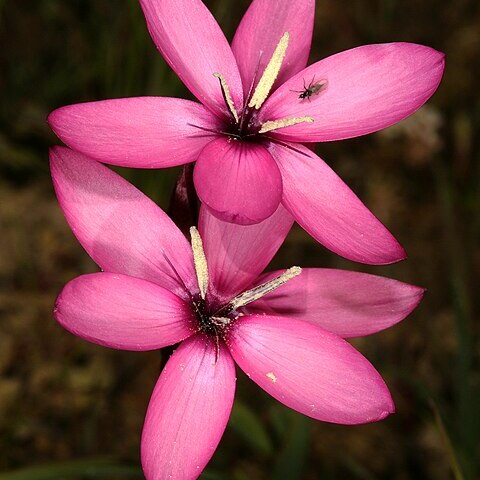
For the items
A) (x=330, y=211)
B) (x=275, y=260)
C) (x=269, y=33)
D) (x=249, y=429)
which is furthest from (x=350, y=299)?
(x=275, y=260)

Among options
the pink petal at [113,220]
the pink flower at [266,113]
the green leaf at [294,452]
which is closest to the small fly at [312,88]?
the pink flower at [266,113]

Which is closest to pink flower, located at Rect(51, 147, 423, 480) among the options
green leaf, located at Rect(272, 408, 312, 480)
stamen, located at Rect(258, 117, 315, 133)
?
stamen, located at Rect(258, 117, 315, 133)

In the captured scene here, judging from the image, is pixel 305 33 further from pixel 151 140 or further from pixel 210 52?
pixel 151 140

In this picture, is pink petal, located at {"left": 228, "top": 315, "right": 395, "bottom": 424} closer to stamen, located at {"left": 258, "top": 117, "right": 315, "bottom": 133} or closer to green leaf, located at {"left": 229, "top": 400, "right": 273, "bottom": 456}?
stamen, located at {"left": 258, "top": 117, "right": 315, "bottom": 133}

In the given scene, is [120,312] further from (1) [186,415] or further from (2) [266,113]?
(2) [266,113]

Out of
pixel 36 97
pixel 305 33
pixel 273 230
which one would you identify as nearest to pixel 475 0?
pixel 36 97

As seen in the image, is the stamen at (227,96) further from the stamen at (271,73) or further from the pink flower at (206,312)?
the pink flower at (206,312)

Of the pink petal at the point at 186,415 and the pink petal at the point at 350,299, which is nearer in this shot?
the pink petal at the point at 186,415
